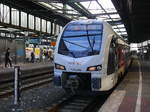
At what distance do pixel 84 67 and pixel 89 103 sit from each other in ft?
4.40

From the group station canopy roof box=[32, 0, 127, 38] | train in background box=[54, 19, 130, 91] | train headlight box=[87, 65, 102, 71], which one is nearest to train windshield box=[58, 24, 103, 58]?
train in background box=[54, 19, 130, 91]

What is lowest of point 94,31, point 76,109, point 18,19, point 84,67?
point 76,109

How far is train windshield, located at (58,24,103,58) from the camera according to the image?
1131 centimetres

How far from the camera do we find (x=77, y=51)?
11.4m

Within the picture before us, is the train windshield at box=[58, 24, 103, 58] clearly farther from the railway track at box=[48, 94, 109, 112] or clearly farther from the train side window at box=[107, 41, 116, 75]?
the railway track at box=[48, 94, 109, 112]

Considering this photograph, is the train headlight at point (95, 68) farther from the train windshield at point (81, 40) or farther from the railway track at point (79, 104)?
the railway track at point (79, 104)

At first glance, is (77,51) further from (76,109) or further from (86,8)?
(86,8)

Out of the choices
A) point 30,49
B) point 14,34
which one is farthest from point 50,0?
point 14,34

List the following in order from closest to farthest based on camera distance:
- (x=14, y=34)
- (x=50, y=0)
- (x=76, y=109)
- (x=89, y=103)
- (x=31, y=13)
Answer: (x=76, y=109)
(x=89, y=103)
(x=50, y=0)
(x=31, y=13)
(x=14, y=34)

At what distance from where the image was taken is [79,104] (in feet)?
37.2

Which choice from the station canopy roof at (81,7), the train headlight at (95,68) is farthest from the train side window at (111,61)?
the station canopy roof at (81,7)

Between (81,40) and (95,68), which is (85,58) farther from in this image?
(81,40)

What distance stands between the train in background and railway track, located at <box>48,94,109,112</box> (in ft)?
1.81

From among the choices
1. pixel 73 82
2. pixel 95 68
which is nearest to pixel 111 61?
pixel 95 68
